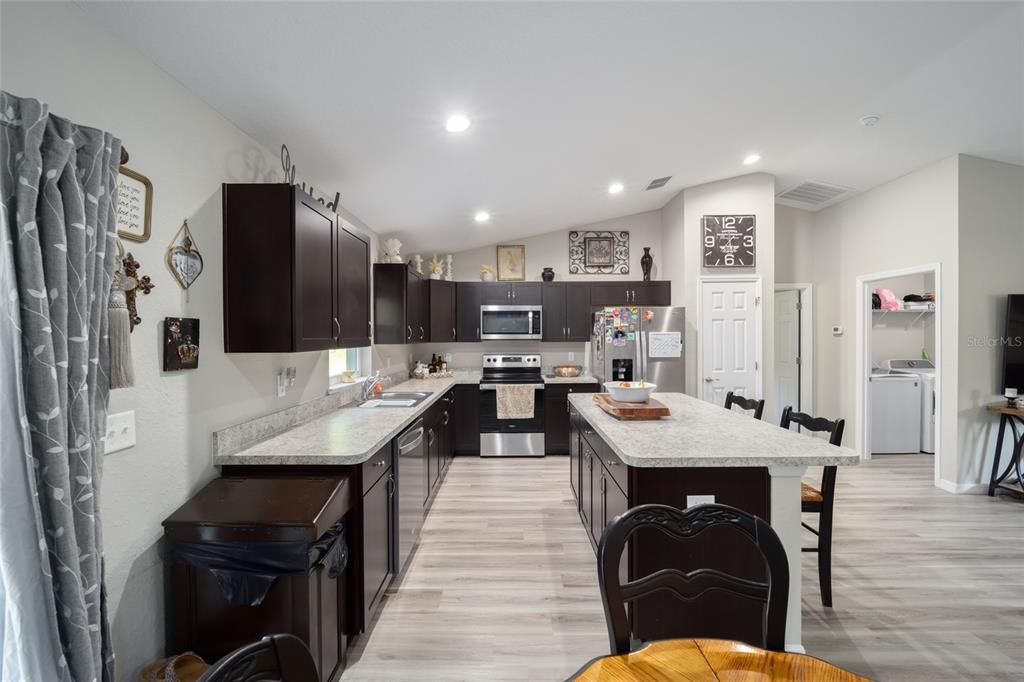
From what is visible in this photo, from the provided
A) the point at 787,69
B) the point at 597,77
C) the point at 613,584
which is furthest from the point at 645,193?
the point at 613,584

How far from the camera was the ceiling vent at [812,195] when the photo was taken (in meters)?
4.88

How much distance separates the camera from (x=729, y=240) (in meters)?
4.75

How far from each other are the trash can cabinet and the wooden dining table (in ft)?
3.43

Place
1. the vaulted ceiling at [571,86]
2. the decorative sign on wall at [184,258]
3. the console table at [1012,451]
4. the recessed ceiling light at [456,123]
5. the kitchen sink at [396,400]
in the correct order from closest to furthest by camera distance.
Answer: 1. the vaulted ceiling at [571,86]
2. the decorative sign on wall at [184,258]
3. the recessed ceiling light at [456,123]
4. the kitchen sink at [396,400]
5. the console table at [1012,451]

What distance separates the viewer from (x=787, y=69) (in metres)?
2.53

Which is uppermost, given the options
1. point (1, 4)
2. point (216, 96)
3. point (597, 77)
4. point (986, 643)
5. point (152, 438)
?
point (597, 77)

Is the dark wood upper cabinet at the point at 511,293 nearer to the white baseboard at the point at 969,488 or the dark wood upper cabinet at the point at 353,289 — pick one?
the dark wood upper cabinet at the point at 353,289

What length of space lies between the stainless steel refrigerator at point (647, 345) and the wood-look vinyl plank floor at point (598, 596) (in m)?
1.65

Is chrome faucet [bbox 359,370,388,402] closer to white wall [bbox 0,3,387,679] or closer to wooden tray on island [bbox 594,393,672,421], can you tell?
white wall [bbox 0,3,387,679]

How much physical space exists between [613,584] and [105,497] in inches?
62.1

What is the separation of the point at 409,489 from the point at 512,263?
3609 millimetres

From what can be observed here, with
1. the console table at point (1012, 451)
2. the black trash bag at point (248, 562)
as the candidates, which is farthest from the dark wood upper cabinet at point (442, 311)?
the console table at point (1012, 451)

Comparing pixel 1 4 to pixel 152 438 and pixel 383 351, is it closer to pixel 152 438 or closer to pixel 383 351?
pixel 152 438

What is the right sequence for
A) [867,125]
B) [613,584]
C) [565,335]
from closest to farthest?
[613,584], [867,125], [565,335]
